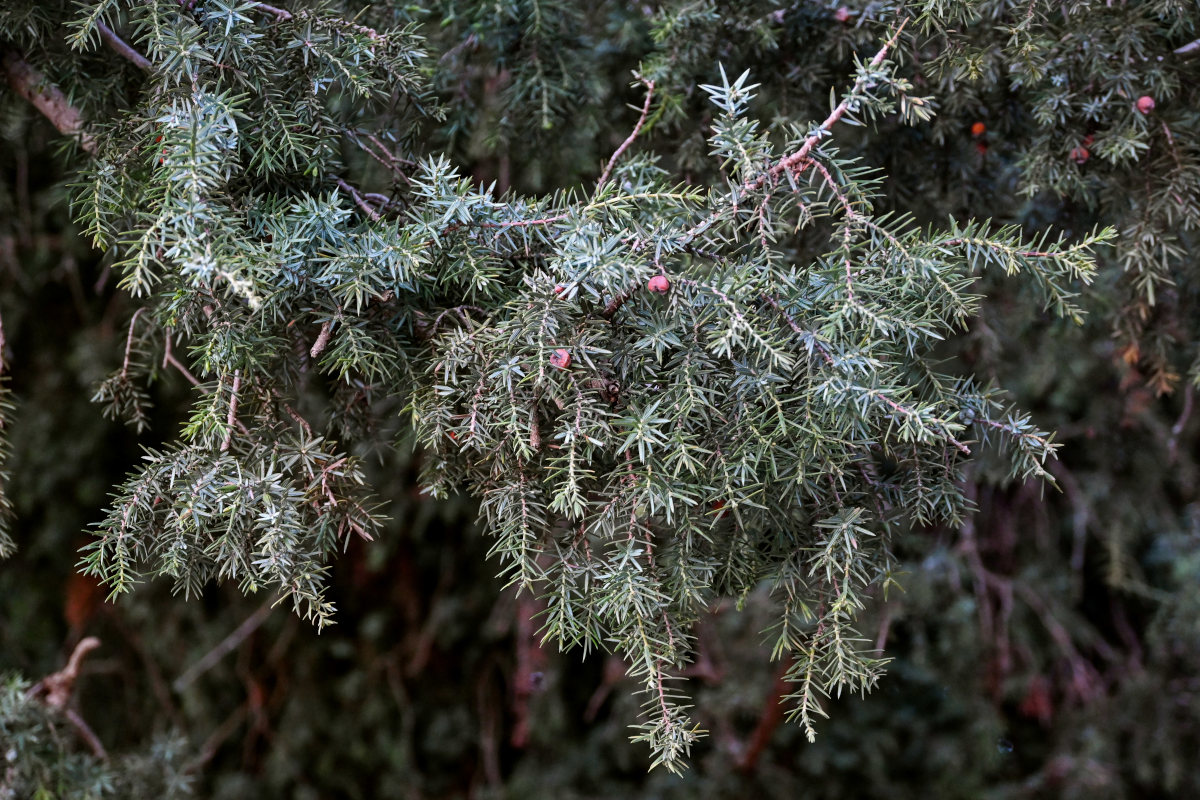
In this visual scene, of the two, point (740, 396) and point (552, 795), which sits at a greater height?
point (740, 396)

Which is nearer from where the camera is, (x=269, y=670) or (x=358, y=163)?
(x=358, y=163)

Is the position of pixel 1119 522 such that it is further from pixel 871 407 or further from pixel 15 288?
pixel 15 288

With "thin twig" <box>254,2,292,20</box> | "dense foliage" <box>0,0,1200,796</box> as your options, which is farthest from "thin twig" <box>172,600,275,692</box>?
"thin twig" <box>254,2,292,20</box>

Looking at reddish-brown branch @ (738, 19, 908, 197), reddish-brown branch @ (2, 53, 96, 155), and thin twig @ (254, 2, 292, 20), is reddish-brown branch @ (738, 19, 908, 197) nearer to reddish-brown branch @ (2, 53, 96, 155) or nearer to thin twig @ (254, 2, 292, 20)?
thin twig @ (254, 2, 292, 20)

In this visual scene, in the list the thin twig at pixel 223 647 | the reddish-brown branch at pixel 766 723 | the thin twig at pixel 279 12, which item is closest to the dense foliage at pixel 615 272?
the thin twig at pixel 279 12

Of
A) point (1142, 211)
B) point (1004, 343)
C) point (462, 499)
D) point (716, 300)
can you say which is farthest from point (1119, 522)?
point (716, 300)

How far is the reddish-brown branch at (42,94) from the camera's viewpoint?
0.94 metres

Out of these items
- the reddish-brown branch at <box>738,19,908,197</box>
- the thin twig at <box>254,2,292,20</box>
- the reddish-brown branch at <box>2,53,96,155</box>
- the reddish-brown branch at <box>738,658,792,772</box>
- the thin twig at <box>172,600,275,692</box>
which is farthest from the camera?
the thin twig at <box>172,600,275,692</box>

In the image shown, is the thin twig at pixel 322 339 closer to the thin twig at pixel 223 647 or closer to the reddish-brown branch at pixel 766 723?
the reddish-brown branch at pixel 766 723

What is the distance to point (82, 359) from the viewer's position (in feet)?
6.73

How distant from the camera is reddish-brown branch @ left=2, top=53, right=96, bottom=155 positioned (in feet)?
3.10

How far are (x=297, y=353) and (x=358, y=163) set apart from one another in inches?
14.6

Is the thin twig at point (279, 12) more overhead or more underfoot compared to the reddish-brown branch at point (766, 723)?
more overhead

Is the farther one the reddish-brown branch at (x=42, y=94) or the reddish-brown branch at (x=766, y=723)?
the reddish-brown branch at (x=766, y=723)
